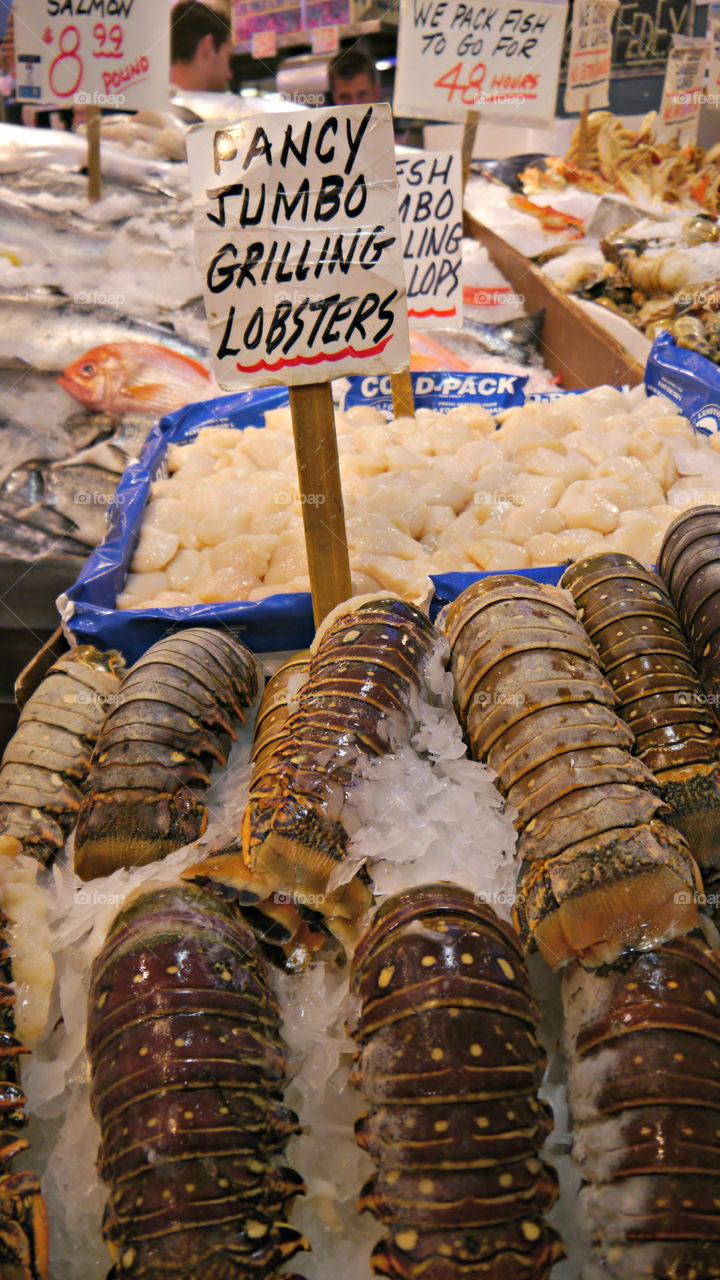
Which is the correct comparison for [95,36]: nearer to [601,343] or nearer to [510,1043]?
[601,343]

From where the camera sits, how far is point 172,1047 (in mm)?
1198

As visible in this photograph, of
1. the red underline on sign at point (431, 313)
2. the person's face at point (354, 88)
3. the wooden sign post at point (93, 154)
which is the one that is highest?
the person's face at point (354, 88)

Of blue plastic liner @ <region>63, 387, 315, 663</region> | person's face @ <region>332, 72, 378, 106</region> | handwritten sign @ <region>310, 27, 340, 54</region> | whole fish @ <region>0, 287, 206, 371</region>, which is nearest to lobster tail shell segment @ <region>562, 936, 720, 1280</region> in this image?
blue plastic liner @ <region>63, 387, 315, 663</region>

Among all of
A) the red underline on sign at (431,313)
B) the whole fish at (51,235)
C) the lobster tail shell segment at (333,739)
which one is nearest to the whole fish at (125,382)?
the red underline on sign at (431,313)

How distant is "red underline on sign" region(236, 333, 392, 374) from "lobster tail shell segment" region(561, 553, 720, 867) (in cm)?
76

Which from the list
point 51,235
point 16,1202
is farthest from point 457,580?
point 51,235

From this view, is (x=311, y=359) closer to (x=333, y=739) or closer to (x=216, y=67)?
(x=333, y=739)

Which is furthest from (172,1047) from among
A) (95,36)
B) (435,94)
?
(95,36)

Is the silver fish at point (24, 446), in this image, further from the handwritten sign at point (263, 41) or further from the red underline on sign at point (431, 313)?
→ the handwritten sign at point (263, 41)

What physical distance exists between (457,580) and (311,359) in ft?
2.45

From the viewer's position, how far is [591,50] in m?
5.42

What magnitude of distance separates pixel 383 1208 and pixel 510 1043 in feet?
0.95

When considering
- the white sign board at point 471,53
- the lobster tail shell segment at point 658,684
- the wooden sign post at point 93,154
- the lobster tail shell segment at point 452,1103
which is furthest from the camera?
the wooden sign post at point 93,154

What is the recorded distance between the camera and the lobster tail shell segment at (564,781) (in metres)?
1.28
